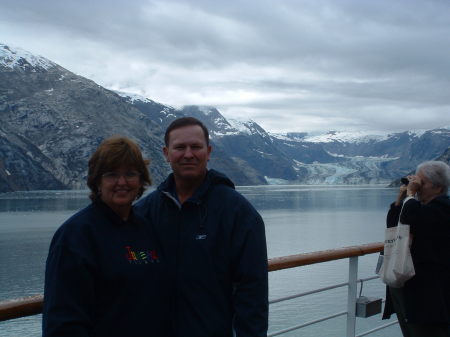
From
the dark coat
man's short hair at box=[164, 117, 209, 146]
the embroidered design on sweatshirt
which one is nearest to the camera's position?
the embroidered design on sweatshirt

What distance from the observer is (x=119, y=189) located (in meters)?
2.11

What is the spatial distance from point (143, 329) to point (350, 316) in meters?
2.18

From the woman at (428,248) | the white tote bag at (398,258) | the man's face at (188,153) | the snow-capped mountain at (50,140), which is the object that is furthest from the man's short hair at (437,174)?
the snow-capped mountain at (50,140)

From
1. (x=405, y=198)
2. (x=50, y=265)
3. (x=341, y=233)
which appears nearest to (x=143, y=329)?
(x=50, y=265)

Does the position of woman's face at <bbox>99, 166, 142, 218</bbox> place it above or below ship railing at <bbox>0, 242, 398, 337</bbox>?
above

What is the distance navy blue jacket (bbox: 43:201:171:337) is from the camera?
6.12 feet

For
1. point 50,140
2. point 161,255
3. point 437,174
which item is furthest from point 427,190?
point 50,140

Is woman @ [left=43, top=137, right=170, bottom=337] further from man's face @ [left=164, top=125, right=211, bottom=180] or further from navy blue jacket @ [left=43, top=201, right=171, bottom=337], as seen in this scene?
man's face @ [left=164, top=125, right=211, bottom=180]

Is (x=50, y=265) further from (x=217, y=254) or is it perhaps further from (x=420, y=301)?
(x=420, y=301)

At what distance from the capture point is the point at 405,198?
3.38m

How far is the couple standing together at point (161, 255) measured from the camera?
6.24ft

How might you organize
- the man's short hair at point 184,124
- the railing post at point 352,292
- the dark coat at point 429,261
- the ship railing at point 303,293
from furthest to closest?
the railing post at point 352,292 < the dark coat at point 429,261 < the man's short hair at point 184,124 < the ship railing at point 303,293

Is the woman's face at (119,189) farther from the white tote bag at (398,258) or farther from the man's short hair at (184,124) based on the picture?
the white tote bag at (398,258)

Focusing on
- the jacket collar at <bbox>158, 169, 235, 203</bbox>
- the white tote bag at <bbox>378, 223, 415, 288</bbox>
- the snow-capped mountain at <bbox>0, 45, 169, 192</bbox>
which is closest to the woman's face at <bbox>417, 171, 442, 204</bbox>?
the white tote bag at <bbox>378, 223, 415, 288</bbox>
